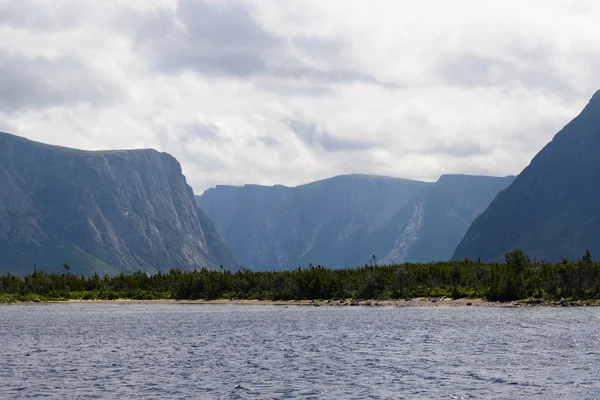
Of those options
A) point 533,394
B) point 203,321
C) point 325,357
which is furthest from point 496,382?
point 203,321

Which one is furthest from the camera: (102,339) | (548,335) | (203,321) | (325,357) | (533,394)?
(203,321)

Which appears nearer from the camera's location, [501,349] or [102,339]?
[501,349]

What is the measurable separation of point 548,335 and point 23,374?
78628 millimetres

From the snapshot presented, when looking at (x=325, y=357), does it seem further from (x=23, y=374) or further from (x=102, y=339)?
(x=102, y=339)

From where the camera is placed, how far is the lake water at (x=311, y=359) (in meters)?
71.5

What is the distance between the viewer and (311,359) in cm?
9656

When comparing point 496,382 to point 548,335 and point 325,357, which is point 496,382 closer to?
point 325,357

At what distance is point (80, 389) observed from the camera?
2881 inches

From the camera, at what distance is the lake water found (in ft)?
235

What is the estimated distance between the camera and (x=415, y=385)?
73.6 metres

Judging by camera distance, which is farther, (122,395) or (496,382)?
(496,382)

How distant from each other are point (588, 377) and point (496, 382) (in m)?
10.0

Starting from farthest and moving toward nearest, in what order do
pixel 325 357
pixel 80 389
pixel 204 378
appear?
pixel 325 357 → pixel 204 378 → pixel 80 389

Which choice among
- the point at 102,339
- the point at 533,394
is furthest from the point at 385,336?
the point at 533,394
